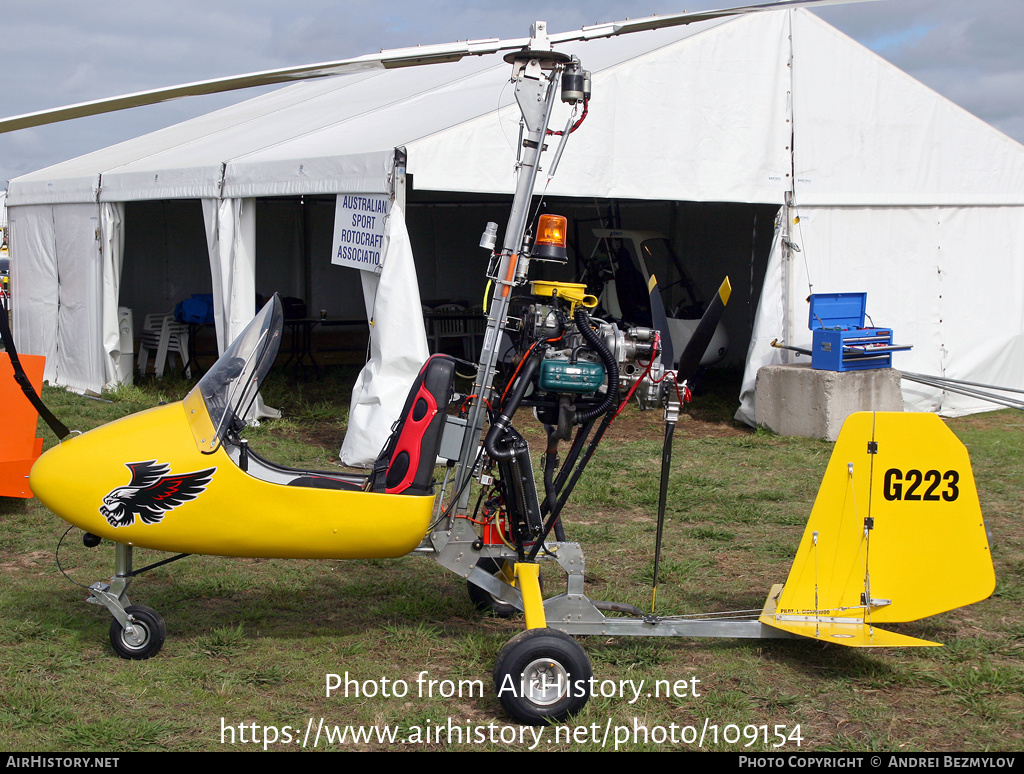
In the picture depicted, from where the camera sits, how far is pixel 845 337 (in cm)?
841

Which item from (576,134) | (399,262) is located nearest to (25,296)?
(399,262)

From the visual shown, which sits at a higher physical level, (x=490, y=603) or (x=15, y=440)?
(x=15, y=440)

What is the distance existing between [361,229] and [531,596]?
186 inches

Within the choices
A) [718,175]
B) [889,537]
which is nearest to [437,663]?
[889,537]

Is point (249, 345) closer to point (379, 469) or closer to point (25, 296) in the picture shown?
point (379, 469)

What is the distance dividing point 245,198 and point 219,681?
613 centimetres

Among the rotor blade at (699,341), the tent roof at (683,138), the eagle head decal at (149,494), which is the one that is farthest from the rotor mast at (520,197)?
the tent roof at (683,138)

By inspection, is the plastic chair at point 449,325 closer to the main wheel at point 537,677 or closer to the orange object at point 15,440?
the orange object at point 15,440

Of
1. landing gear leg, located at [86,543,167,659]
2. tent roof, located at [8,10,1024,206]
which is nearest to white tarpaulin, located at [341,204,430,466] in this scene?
tent roof, located at [8,10,1024,206]

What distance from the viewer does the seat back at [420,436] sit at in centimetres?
369

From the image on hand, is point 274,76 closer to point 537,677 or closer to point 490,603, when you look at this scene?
point 537,677

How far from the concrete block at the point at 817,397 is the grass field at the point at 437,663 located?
7.95ft

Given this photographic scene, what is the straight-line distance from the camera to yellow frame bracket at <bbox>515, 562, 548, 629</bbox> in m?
3.54

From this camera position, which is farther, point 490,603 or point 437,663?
point 490,603
